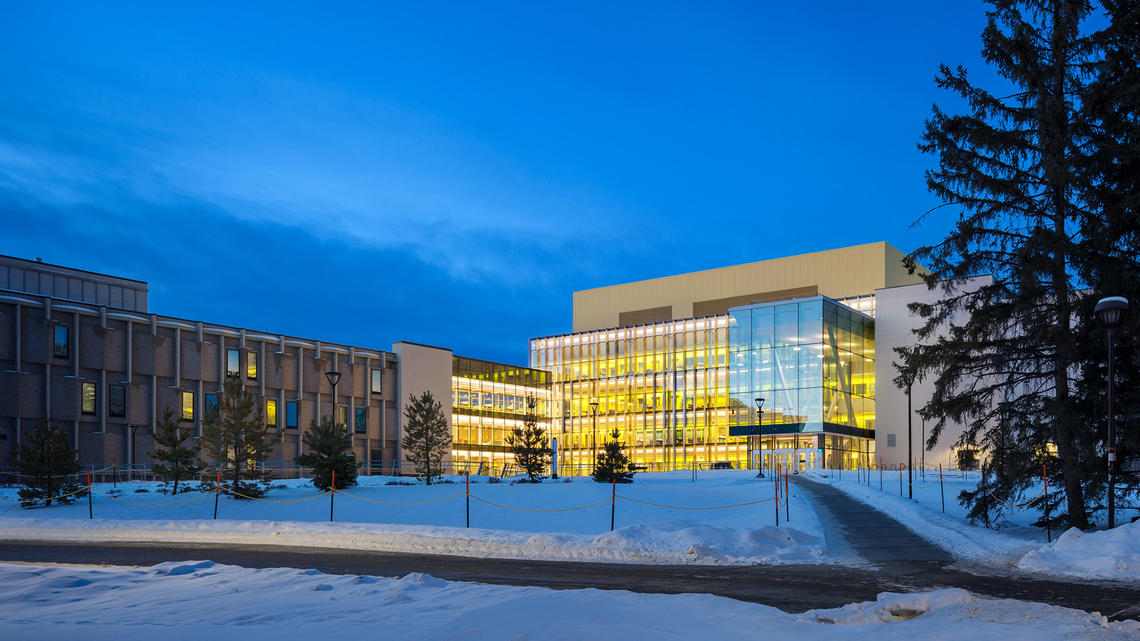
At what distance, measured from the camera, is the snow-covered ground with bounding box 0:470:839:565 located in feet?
61.7

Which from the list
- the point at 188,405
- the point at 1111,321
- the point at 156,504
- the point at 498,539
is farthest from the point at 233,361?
the point at 1111,321

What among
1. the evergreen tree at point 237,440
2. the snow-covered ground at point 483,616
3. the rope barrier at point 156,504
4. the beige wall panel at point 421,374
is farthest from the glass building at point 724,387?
the snow-covered ground at point 483,616

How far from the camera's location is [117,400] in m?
59.0

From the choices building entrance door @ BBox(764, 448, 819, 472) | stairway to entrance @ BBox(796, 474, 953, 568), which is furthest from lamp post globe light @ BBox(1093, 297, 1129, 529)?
building entrance door @ BBox(764, 448, 819, 472)

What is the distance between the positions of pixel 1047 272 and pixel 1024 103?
173 inches

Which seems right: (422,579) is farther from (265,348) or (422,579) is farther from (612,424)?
(612,424)

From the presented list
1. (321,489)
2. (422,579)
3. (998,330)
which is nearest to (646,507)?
(998,330)

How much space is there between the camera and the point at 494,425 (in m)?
102

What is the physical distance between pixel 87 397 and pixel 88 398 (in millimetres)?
98

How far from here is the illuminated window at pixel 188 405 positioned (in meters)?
63.1

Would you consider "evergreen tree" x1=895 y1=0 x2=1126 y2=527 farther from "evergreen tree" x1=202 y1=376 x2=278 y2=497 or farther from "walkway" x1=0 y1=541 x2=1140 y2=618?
"evergreen tree" x1=202 y1=376 x2=278 y2=497

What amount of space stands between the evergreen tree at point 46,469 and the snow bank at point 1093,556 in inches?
1338

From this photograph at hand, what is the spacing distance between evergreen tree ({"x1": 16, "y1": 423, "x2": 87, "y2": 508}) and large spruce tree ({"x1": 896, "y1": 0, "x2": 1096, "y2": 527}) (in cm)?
3274

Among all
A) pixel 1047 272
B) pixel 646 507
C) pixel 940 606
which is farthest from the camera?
pixel 646 507
